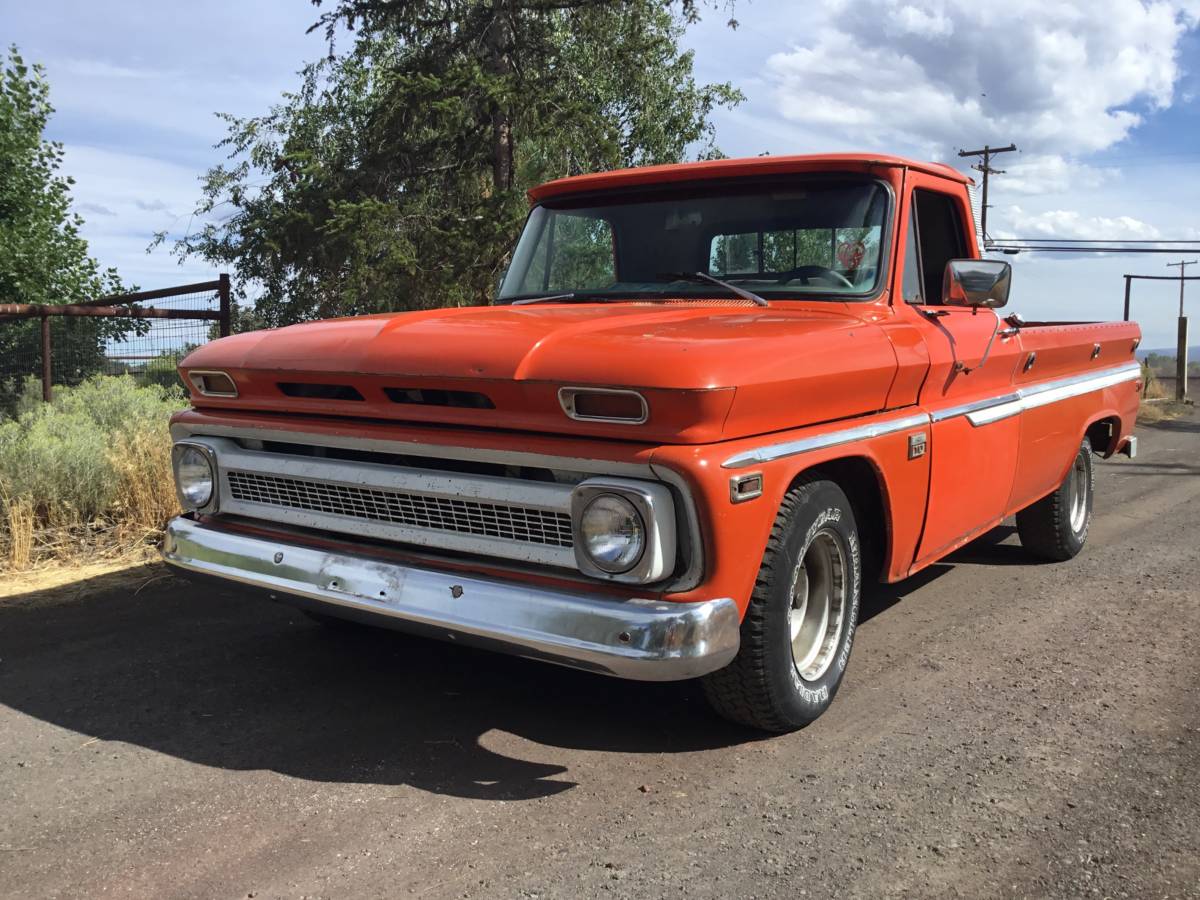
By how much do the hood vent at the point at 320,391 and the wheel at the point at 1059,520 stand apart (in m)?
3.94

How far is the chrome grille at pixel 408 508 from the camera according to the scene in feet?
9.77

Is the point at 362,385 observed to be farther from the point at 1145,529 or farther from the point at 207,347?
the point at 1145,529

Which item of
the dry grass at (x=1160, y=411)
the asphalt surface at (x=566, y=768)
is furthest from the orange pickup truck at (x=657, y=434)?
the dry grass at (x=1160, y=411)

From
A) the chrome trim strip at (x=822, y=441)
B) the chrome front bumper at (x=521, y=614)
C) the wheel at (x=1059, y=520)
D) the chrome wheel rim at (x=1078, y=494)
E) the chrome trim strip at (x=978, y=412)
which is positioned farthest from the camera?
the chrome wheel rim at (x=1078, y=494)

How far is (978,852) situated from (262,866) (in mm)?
1813

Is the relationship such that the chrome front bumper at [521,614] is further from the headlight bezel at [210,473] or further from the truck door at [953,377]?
the truck door at [953,377]

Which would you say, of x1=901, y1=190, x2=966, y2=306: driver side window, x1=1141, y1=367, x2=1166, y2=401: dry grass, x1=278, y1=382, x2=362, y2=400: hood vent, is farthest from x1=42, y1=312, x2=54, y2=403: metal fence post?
x1=1141, y1=367, x2=1166, y2=401: dry grass

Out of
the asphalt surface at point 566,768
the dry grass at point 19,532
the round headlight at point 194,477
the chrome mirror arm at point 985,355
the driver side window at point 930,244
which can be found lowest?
the asphalt surface at point 566,768

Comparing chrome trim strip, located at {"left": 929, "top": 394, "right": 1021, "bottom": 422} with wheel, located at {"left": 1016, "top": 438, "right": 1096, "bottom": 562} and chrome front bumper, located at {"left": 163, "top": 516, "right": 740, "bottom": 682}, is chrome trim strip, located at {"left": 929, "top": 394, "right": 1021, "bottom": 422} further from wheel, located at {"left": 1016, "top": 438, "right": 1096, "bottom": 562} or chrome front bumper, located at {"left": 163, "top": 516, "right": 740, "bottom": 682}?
chrome front bumper, located at {"left": 163, "top": 516, "right": 740, "bottom": 682}

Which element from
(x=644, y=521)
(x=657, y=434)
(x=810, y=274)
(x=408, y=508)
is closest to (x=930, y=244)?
(x=810, y=274)

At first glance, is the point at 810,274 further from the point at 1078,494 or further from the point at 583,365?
the point at 1078,494

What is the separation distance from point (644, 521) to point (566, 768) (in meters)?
0.90

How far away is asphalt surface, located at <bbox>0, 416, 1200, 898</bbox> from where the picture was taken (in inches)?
101

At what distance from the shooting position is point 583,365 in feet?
9.30
